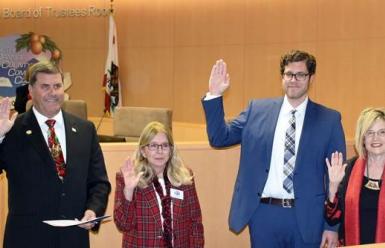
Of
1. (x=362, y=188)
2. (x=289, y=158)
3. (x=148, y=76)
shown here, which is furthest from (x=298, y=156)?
(x=148, y=76)

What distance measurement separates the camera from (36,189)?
2887 millimetres

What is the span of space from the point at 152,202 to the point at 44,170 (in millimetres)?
601

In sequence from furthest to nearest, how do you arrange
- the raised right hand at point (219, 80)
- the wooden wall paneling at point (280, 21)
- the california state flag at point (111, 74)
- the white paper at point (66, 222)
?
the california state flag at point (111, 74), the wooden wall paneling at point (280, 21), the raised right hand at point (219, 80), the white paper at point (66, 222)

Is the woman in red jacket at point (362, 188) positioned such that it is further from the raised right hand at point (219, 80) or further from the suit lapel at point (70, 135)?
the suit lapel at point (70, 135)

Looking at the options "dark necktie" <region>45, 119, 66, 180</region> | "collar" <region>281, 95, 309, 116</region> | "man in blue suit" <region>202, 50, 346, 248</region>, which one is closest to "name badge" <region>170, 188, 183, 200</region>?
"man in blue suit" <region>202, 50, 346, 248</region>

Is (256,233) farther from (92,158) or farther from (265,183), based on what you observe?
(92,158)

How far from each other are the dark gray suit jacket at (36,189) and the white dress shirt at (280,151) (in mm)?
937

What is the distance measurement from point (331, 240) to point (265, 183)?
18.0 inches

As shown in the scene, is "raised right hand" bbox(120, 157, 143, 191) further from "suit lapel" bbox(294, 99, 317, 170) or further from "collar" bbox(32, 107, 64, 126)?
"suit lapel" bbox(294, 99, 317, 170)

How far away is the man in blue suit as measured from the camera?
3307 mm

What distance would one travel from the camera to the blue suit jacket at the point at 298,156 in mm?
3314

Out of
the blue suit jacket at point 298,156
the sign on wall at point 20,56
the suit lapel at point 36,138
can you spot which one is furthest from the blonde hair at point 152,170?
the sign on wall at point 20,56

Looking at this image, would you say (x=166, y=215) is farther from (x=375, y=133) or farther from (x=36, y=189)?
(x=375, y=133)

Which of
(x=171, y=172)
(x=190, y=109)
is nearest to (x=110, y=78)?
(x=190, y=109)
